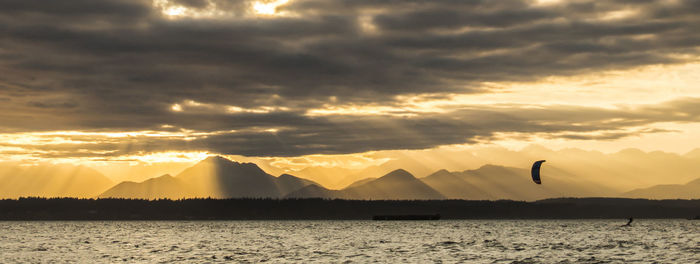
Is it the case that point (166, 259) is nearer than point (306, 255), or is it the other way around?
point (166, 259)

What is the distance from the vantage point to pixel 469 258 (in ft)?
363

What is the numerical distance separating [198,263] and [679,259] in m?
67.8

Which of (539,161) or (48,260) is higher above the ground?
(539,161)

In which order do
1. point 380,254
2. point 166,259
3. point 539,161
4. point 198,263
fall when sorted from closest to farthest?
point 198,263
point 166,259
point 380,254
point 539,161

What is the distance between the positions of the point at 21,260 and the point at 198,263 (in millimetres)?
30438

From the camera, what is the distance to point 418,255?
118 meters

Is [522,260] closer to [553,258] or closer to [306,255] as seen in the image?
[553,258]

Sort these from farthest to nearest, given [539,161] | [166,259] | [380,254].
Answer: [539,161] → [380,254] → [166,259]

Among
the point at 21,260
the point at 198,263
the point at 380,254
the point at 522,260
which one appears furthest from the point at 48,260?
the point at 522,260

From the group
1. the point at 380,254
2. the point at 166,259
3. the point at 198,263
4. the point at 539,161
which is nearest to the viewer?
the point at 198,263

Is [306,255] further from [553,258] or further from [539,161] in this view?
[539,161]

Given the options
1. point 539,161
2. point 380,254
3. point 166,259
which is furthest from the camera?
point 539,161

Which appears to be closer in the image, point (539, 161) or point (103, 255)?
point (103, 255)

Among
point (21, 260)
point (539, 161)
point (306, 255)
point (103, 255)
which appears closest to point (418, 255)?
point (306, 255)
